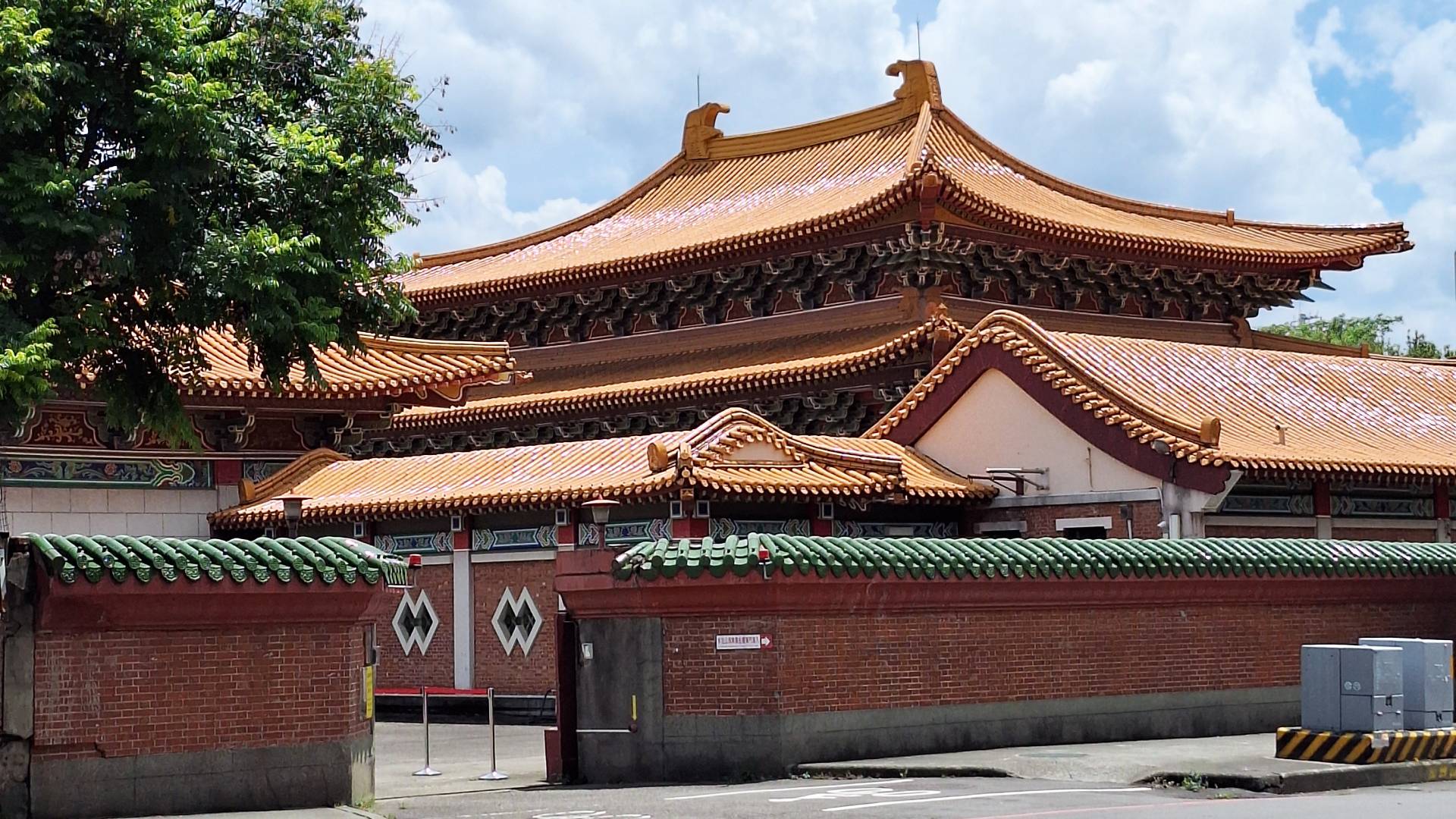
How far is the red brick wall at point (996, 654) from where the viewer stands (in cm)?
1923

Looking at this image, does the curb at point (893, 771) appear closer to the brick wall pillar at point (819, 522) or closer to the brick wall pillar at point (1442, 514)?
the brick wall pillar at point (819, 522)

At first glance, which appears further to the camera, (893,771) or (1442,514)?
(1442,514)

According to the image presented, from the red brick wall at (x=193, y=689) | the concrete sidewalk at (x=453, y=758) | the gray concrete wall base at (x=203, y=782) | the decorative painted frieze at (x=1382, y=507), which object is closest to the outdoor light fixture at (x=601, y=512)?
the concrete sidewalk at (x=453, y=758)

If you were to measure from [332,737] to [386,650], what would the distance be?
14.0m

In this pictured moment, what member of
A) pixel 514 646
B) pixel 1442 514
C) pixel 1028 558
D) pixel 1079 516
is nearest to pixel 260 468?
pixel 514 646

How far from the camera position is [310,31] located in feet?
67.9

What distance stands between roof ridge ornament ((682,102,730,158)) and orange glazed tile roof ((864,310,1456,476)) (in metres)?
14.2

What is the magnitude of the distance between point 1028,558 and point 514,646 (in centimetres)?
996

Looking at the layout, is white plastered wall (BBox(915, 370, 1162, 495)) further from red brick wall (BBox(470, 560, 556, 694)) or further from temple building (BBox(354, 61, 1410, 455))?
red brick wall (BBox(470, 560, 556, 694))

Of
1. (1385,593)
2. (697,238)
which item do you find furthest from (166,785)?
(697,238)

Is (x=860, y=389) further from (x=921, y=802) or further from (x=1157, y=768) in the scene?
(x=921, y=802)

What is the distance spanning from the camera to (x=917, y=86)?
3922 centimetres

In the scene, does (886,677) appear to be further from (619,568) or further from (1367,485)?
(1367,485)

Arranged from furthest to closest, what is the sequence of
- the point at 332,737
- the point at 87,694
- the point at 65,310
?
the point at 65,310
the point at 332,737
the point at 87,694
